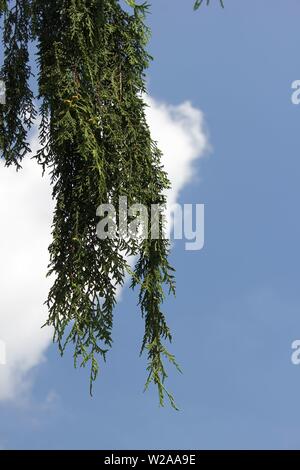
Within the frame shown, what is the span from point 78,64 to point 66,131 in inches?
38.4

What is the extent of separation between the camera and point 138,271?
29.8ft

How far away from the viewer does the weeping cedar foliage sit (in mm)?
8352

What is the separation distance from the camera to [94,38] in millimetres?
8883

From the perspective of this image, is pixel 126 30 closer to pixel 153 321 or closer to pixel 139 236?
pixel 139 236

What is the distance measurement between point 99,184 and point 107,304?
1416 mm

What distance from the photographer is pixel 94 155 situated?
8.16 metres

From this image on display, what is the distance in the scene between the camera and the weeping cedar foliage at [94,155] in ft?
27.4

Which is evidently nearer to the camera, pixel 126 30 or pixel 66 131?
pixel 66 131
